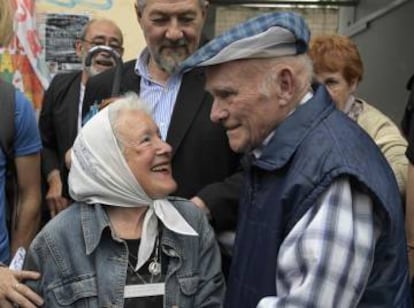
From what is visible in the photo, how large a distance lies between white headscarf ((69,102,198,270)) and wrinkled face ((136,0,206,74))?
522 millimetres

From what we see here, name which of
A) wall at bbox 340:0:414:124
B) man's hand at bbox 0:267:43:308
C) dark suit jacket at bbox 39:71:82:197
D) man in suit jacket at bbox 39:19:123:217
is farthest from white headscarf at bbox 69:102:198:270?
wall at bbox 340:0:414:124

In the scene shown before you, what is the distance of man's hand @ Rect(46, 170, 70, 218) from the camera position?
10.4 ft

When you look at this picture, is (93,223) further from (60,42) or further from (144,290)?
(60,42)

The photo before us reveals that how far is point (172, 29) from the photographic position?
2598mm

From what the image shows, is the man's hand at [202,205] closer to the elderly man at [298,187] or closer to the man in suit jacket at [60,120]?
the elderly man at [298,187]

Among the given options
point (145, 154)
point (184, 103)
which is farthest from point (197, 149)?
point (145, 154)

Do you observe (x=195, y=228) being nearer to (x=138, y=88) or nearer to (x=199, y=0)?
(x=138, y=88)

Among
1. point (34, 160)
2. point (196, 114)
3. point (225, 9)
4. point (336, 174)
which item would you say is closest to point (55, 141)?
point (34, 160)

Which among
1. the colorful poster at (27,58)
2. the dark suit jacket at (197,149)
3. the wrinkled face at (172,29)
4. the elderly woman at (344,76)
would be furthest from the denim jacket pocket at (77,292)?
the colorful poster at (27,58)

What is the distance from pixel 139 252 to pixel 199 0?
1.00 m

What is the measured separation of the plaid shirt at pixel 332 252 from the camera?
1.50m

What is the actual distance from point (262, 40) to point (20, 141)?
138 cm

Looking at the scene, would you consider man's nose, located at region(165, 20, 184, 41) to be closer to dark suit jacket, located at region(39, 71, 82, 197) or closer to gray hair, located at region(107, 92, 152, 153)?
gray hair, located at region(107, 92, 152, 153)

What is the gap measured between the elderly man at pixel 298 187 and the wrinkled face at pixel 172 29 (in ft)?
2.50
